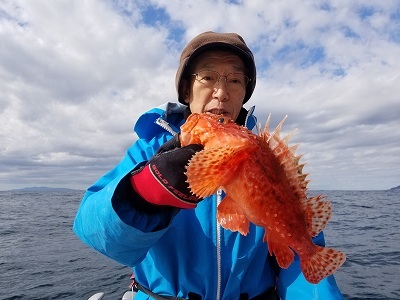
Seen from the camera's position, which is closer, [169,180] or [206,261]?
[169,180]

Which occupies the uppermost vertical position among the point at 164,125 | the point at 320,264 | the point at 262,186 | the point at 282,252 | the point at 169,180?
the point at 164,125

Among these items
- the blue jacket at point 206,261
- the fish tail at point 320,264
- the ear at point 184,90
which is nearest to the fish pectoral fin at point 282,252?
the fish tail at point 320,264

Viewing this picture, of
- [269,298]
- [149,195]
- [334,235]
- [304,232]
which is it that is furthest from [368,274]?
[149,195]

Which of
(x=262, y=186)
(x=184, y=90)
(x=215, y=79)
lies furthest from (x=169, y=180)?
(x=184, y=90)

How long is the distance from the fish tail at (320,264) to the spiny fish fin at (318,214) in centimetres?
18

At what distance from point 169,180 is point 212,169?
38 centimetres

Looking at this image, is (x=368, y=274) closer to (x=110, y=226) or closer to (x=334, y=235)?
(x=334, y=235)

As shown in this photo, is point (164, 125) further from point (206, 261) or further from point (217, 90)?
point (206, 261)

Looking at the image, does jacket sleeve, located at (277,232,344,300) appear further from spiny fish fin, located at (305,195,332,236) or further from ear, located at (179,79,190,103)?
ear, located at (179,79,190,103)

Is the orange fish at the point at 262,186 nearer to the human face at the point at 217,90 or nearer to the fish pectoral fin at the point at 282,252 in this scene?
the fish pectoral fin at the point at 282,252

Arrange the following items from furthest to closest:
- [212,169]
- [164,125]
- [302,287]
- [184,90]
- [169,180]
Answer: [184,90], [164,125], [302,287], [169,180], [212,169]

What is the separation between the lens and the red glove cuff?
7.84ft

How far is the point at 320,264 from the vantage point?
2549mm

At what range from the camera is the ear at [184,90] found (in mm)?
4206
